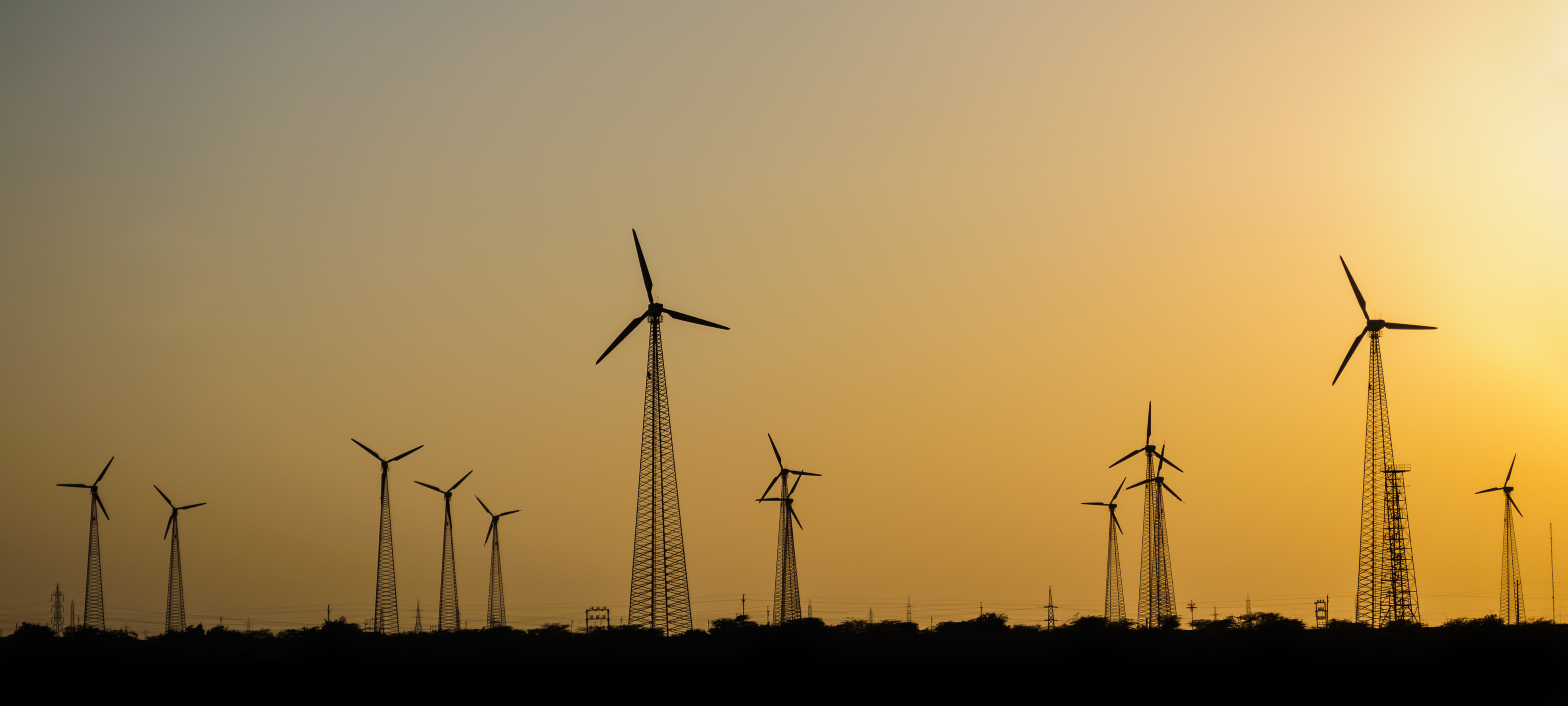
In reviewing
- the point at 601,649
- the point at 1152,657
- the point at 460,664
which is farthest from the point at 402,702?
the point at 1152,657

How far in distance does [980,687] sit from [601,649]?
1124 inches

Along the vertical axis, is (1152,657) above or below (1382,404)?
below

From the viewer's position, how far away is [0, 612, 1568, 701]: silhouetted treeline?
384 ft

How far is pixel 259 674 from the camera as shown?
120 metres

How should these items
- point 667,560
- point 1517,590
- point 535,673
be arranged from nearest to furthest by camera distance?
1. point 667,560
2. point 535,673
3. point 1517,590

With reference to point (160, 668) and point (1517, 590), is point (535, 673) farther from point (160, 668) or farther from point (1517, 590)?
point (1517, 590)

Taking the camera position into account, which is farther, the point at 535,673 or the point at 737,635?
the point at 737,635

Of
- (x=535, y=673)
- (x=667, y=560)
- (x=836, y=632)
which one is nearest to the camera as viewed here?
(x=667, y=560)

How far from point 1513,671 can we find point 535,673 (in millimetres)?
70862

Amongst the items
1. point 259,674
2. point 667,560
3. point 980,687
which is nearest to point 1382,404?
point 980,687

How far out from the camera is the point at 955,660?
12925 cm

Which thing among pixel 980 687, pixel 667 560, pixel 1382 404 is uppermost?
pixel 1382 404

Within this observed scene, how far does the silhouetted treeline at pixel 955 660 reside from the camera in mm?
117000

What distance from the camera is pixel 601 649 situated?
123938 millimetres
